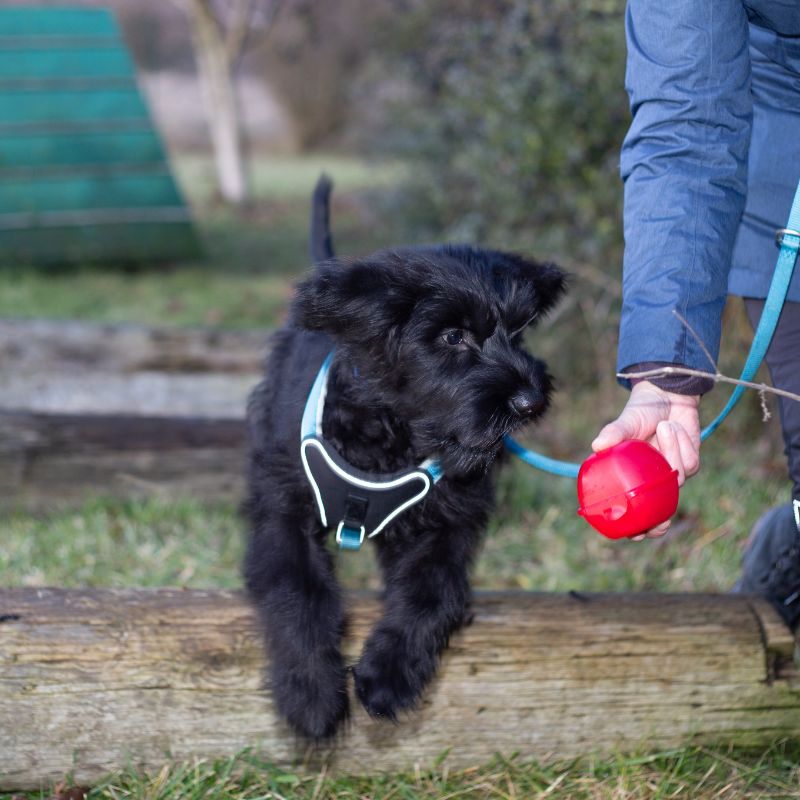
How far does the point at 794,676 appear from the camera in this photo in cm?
251

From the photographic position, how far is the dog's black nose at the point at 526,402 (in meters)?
2.22

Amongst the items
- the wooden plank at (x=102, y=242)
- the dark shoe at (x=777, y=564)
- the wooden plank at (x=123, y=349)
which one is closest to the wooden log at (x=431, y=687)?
the dark shoe at (x=777, y=564)

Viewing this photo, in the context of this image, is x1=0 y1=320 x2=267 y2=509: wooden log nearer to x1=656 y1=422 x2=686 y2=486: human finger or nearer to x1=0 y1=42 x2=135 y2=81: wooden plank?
x1=656 y1=422 x2=686 y2=486: human finger

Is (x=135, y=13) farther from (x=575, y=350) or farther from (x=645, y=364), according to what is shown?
(x=645, y=364)

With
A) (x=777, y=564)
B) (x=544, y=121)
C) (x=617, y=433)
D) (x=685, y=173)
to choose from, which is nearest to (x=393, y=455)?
(x=617, y=433)

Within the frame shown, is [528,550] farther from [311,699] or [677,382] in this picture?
[677,382]

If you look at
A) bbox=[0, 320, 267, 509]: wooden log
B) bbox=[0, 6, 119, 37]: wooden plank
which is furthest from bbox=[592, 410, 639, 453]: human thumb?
bbox=[0, 6, 119, 37]: wooden plank

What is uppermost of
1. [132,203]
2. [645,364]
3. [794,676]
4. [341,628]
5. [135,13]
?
[645,364]

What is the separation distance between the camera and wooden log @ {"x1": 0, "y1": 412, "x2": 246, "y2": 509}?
391 cm

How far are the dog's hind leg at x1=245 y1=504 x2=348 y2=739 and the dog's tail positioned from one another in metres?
1.17

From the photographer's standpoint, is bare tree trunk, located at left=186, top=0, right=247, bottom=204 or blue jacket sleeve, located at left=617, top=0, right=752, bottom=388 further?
bare tree trunk, located at left=186, top=0, right=247, bottom=204

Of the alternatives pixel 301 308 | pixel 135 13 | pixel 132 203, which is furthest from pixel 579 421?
pixel 135 13

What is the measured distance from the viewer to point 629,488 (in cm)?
186

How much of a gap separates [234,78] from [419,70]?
7.75 meters
